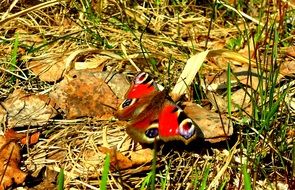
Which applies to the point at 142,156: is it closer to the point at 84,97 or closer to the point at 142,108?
the point at 142,108

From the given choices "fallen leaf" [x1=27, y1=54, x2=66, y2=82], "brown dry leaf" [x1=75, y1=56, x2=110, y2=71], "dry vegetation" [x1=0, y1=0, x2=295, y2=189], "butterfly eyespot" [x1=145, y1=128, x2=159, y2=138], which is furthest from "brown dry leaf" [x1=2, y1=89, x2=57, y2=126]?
"butterfly eyespot" [x1=145, y1=128, x2=159, y2=138]

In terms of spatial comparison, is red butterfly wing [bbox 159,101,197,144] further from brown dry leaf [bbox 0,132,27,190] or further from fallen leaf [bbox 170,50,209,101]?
brown dry leaf [bbox 0,132,27,190]

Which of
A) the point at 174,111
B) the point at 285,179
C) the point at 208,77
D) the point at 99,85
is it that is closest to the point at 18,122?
the point at 99,85

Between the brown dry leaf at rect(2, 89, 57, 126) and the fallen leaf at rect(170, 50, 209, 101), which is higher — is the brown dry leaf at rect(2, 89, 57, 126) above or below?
below

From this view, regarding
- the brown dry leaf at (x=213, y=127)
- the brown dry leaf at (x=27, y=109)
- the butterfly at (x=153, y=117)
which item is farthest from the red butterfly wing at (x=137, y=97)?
the brown dry leaf at (x=27, y=109)

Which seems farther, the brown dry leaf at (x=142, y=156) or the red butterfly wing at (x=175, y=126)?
the brown dry leaf at (x=142, y=156)

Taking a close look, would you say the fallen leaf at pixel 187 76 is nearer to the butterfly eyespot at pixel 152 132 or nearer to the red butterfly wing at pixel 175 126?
the red butterfly wing at pixel 175 126

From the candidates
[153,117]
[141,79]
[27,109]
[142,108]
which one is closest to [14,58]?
[27,109]
